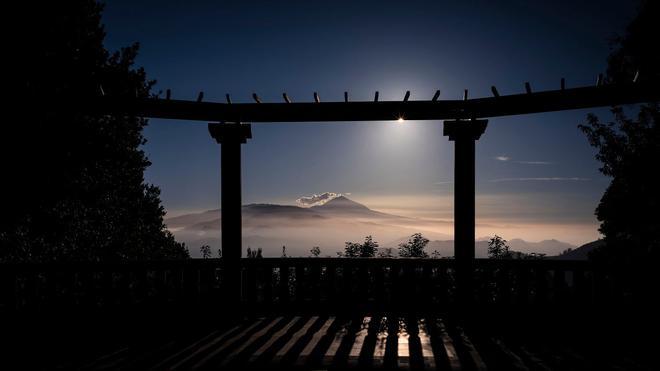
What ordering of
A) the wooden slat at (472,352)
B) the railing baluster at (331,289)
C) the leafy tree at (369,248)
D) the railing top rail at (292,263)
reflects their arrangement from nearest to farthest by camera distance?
the wooden slat at (472,352) → the railing top rail at (292,263) → the railing baluster at (331,289) → the leafy tree at (369,248)

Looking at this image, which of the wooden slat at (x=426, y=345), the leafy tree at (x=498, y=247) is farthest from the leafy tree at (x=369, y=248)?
the wooden slat at (x=426, y=345)

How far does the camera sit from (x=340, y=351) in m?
5.70

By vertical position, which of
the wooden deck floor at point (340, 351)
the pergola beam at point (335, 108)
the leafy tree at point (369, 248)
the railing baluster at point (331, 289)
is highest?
the pergola beam at point (335, 108)

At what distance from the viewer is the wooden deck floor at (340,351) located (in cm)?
531

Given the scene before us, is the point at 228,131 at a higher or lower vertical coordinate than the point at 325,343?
higher

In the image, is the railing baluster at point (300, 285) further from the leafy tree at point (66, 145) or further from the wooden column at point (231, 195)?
the leafy tree at point (66, 145)

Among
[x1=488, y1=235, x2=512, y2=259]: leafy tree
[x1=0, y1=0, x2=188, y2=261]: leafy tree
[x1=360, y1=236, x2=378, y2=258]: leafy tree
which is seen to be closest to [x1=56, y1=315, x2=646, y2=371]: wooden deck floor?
[x1=0, y1=0, x2=188, y2=261]: leafy tree

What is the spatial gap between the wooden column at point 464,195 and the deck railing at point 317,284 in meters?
0.37

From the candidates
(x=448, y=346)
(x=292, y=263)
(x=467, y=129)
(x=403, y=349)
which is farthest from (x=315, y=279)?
(x=467, y=129)

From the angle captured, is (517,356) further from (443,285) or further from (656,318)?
(656,318)

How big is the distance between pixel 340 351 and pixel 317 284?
2.08m

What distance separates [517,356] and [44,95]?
8.17 m

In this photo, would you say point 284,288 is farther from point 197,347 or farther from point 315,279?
point 197,347

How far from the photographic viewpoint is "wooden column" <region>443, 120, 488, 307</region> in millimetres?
A: 7059
